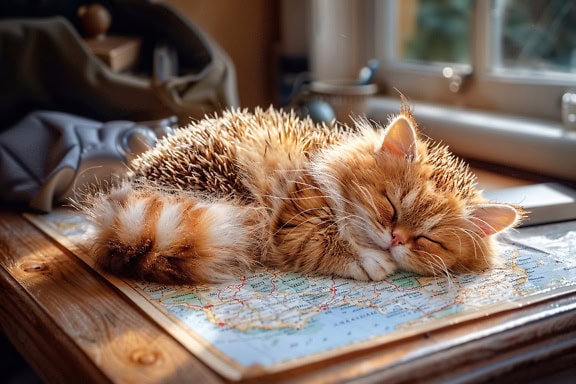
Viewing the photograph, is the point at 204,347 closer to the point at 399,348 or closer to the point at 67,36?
the point at 399,348

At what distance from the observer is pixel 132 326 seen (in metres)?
0.73

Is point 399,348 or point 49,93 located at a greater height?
point 49,93

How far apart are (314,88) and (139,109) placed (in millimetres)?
382

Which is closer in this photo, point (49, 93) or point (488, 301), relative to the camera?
point (488, 301)

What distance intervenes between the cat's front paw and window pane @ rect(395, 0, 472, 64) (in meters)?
0.92

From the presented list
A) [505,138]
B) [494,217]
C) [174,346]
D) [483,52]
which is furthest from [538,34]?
[174,346]

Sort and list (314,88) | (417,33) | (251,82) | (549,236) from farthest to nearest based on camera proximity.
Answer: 1. (251,82)
2. (417,33)
3. (314,88)
4. (549,236)

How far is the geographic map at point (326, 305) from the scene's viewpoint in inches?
26.4

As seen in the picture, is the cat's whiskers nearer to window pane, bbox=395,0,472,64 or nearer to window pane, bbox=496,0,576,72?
window pane, bbox=496,0,576,72

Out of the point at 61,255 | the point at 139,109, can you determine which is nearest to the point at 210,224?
the point at 61,255

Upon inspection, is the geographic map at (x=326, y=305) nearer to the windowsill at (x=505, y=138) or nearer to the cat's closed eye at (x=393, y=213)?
the cat's closed eye at (x=393, y=213)

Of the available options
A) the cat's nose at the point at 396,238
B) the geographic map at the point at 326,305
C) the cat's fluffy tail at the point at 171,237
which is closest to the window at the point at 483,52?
the geographic map at the point at 326,305

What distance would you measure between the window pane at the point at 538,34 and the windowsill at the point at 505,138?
13 centimetres

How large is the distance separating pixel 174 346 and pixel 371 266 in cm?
28
